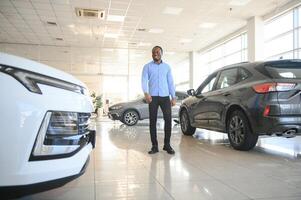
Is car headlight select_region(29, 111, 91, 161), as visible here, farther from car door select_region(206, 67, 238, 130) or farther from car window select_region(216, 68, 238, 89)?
car window select_region(216, 68, 238, 89)

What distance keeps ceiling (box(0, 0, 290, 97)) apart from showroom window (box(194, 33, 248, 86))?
2.08 ft

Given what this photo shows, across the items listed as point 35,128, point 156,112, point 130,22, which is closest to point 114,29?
point 130,22

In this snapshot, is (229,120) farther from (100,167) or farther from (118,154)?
(100,167)

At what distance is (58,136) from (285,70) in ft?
10.1

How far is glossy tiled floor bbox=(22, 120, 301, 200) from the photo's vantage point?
218cm

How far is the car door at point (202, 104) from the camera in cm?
491

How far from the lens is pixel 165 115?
12.9ft

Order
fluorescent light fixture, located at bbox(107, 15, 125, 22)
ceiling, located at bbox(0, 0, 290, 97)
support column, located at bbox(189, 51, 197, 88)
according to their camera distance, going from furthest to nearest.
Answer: support column, located at bbox(189, 51, 197, 88) → fluorescent light fixture, located at bbox(107, 15, 125, 22) → ceiling, located at bbox(0, 0, 290, 97)

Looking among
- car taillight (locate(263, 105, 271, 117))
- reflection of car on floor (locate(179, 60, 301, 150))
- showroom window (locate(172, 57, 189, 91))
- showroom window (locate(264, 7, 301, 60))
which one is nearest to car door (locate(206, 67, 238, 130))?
reflection of car on floor (locate(179, 60, 301, 150))

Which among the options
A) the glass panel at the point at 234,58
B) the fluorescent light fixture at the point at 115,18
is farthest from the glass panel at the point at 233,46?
the fluorescent light fixture at the point at 115,18

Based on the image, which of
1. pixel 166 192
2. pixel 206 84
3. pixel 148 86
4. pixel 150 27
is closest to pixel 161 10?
pixel 150 27

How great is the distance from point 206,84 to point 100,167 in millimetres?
2806

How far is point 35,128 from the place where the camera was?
1.39m

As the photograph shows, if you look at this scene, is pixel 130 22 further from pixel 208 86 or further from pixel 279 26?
pixel 208 86
